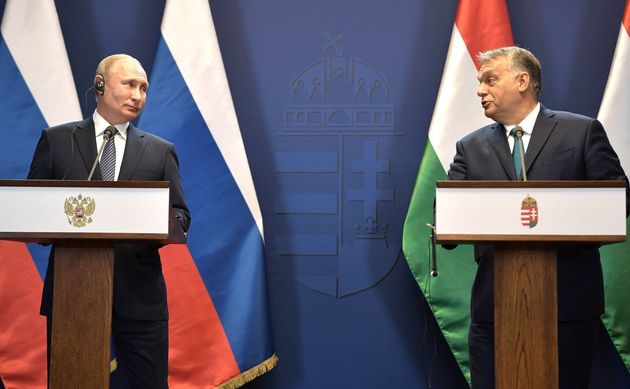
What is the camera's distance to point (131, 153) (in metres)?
3.04

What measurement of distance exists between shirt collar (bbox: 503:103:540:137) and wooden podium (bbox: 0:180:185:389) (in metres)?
→ 1.22

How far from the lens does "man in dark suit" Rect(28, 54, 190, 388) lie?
296 cm

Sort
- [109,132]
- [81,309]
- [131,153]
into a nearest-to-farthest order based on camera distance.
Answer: [81,309], [109,132], [131,153]

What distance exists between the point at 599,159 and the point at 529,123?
268 millimetres

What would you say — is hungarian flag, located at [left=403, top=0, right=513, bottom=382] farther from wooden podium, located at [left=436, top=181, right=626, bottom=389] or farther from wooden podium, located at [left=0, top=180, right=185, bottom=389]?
wooden podium, located at [left=0, top=180, right=185, bottom=389]

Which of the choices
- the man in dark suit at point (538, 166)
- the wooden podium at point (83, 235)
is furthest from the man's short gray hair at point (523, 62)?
the wooden podium at point (83, 235)

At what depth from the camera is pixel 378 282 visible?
13.5 ft

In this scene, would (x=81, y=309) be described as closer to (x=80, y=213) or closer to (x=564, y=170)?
(x=80, y=213)

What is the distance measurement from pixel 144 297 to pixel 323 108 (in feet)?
5.10

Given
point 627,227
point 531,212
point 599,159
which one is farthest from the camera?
point 627,227

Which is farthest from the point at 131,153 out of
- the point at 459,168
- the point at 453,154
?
the point at 453,154

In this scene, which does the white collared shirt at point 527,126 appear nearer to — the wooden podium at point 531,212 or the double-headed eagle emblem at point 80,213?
the wooden podium at point 531,212

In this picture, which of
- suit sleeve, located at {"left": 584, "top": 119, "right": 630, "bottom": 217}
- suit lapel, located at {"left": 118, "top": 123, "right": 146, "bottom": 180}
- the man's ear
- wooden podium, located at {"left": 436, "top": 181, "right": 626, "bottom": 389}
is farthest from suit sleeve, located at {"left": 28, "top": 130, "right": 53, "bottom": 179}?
suit sleeve, located at {"left": 584, "top": 119, "right": 630, "bottom": 217}

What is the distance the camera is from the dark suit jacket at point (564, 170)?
114 inches
